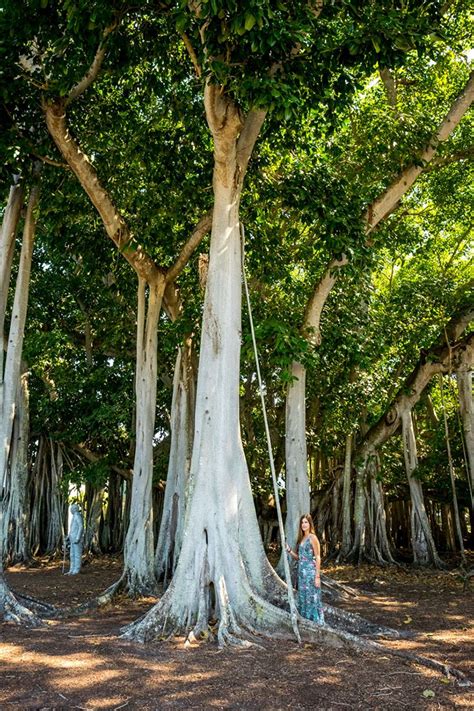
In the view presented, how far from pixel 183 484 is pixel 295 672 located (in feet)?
14.8

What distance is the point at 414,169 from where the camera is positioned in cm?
848

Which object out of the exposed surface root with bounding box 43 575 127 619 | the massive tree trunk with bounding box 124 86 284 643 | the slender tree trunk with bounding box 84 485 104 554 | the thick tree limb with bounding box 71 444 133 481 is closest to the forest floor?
the exposed surface root with bounding box 43 575 127 619

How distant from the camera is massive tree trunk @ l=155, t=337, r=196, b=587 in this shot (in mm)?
8414

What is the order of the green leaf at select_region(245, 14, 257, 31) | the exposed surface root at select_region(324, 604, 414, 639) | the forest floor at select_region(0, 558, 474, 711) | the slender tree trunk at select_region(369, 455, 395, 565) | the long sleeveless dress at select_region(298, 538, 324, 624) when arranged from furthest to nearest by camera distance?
the slender tree trunk at select_region(369, 455, 395, 565) → the long sleeveless dress at select_region(298, 538, 324, 624) → the exposed surface root at select_region(324, 604, 414, 639) → the green leaf at select_region(245, 14, 257, 31) → the forest floor at select_region(0, 558, 474, 711)

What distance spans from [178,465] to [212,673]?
470 cm

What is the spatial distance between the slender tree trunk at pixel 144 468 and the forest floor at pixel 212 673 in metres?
1.19

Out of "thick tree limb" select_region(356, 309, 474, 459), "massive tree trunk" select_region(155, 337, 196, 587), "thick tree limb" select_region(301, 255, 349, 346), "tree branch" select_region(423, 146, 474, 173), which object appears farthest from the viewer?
"thick tree limb" select_region(356, 309, 474, 459)

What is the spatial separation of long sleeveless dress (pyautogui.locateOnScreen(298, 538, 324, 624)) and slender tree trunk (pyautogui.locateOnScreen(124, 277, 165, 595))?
234 cm

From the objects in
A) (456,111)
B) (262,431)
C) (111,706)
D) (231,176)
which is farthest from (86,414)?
(111,706)

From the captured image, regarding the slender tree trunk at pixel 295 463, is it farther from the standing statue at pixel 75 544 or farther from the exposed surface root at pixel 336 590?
the standing statue at pixel 75 544

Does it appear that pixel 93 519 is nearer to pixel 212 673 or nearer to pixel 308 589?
pixel 308 589

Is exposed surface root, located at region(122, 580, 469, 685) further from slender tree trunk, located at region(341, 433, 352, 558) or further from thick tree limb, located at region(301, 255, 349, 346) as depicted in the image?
slender tree trunk, located at region(341, 433, 352, 558)

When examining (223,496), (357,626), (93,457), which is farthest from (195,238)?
(93,457)

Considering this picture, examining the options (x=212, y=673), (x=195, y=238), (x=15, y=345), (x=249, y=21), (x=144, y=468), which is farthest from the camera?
(x=195, y=238)
